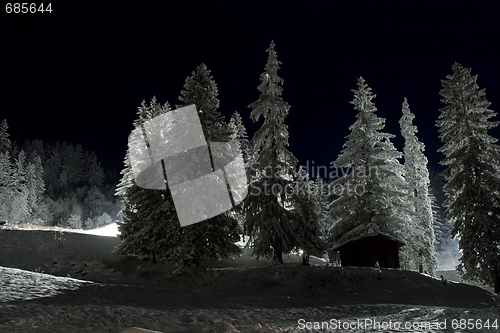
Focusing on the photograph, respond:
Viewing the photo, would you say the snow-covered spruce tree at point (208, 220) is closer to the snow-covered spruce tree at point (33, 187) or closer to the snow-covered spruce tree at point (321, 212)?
the snow-covered spruce tree at point (321, 212)

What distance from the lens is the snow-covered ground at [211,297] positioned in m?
9.27

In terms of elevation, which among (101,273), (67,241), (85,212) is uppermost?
(85,212)

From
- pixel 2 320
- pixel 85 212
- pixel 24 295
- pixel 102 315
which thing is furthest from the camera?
pixel 85 212

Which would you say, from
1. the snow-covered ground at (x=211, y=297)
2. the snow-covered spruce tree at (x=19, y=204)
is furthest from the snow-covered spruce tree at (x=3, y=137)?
the snow-covered ground at (x=211, y=297)

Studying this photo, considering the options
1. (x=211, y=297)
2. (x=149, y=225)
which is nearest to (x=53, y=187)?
(x=149, y=225)

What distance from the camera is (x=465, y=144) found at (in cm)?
2362

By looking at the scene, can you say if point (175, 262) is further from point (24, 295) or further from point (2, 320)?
point (2, 320)

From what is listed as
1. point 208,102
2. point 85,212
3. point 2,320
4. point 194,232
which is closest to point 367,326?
point 2,320

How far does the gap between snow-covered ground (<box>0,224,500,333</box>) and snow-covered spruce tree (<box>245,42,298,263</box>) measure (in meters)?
3.70

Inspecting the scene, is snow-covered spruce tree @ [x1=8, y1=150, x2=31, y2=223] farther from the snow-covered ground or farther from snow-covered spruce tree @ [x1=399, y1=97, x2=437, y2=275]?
snow-covered spruce tree @ [x1=399, y1=97, x2=437, y2=275]

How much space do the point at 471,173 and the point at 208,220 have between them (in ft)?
59.3

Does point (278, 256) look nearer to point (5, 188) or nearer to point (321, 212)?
point (321, 212)

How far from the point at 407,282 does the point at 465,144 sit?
11232 mm

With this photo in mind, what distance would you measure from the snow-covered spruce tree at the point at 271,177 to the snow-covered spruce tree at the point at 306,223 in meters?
1.12
